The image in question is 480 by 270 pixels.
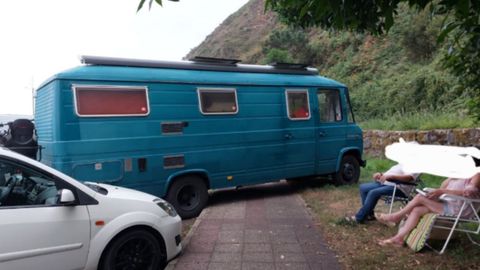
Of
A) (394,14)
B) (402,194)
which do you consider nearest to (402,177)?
(402,194)

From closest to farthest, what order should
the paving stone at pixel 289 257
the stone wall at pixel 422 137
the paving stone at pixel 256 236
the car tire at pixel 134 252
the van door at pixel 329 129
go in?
1. the car tire at pixel 134 252
2. the paving stone at pixel 289 257
3. the paving stone at pixel 256 236
4. the van door at pixel 329 129
5. the stone wall at pixel 422 137

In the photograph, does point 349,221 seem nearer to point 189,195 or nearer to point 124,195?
point 189,195

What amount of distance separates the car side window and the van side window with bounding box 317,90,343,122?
22.4 ft

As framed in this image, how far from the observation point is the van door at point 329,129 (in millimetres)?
10172

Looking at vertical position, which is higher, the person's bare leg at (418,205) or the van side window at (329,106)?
the van side window at (329,106)

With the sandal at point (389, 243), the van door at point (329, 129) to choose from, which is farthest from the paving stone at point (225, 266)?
the van door at point (329, 129)

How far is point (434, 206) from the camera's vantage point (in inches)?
211

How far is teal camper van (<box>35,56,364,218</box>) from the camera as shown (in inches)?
279

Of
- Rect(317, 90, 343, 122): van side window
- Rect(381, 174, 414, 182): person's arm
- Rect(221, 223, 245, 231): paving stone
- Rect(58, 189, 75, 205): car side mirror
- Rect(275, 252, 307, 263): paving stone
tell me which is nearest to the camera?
Rect(58, 189, 75, 205): car side mirror

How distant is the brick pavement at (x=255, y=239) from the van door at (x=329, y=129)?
4.93 feet

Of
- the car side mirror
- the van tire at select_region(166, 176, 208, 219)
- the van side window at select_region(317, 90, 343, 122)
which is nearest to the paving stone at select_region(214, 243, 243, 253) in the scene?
the car side mirror

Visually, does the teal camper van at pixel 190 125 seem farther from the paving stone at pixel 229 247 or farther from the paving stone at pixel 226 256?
the paving stone at pixel 226 256

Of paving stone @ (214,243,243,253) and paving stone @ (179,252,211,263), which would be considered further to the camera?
paving stone @ (214,243,243,253)

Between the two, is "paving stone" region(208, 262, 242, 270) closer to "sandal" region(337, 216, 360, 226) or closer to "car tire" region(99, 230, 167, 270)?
"car tire" region(99, 230, 167, 270)
